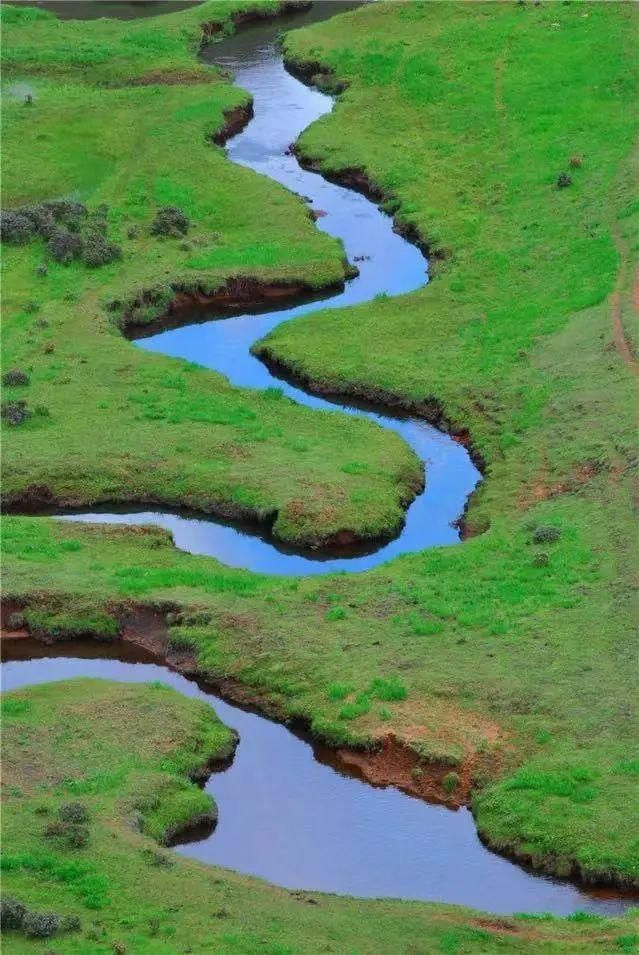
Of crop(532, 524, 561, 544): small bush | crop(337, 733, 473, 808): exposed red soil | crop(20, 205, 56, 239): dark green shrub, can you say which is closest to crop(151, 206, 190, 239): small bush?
crop(20, 205, 56, 239): dark green shrub

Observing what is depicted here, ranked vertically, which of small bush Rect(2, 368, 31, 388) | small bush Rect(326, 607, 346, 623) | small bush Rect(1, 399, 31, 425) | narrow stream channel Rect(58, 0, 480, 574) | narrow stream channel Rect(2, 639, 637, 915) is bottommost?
narrow stream channel Rect(2, 639, 637, 915)

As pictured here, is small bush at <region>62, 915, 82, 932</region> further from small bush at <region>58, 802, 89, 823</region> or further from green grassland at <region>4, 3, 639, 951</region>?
green grassland at <region>4, 3, 639, 951</region>

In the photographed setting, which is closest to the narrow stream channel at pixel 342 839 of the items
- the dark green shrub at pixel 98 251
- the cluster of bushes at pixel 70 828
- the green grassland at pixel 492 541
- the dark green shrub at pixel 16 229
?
the green grassland at pixel 492 541

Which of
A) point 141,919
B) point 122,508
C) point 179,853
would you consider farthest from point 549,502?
point 141,919

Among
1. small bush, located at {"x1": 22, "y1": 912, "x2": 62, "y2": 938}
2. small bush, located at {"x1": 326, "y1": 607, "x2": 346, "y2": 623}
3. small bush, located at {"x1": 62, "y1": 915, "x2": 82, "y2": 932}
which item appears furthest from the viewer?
small bush, located at {"x1": 326, "y1": 607, "x2": 346, "y2": 623}

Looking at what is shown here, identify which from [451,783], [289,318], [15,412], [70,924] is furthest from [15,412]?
[70,924]

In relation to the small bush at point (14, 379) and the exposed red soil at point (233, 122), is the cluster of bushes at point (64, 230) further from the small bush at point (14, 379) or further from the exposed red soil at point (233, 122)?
the exposed red soil at point (233, 122)
